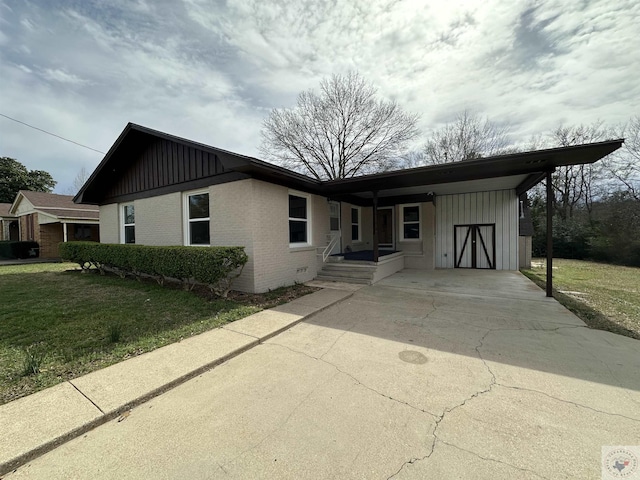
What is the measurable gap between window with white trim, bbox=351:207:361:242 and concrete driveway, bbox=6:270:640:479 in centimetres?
830

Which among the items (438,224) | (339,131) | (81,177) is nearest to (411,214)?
(438,224)

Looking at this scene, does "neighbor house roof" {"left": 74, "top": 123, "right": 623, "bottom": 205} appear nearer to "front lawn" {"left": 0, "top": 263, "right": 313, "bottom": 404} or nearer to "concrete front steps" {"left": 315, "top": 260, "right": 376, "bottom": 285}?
"concrete front steps" {"left": 315, "top": 260, "right": 376, "bottom": 285}

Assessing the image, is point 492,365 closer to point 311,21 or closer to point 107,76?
point 311,21

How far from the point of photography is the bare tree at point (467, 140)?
20406 mm

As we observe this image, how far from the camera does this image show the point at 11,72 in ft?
28.5

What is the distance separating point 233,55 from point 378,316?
31.1 feet

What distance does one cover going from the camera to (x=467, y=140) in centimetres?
2120

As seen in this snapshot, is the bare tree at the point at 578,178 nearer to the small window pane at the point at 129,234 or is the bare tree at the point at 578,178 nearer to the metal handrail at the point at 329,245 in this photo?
the metal handrail at the point at 329,245

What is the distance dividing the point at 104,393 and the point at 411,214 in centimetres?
1183

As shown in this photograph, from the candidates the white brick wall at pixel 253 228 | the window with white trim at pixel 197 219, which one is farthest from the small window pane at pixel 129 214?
the window with white trim at pixel 197 219

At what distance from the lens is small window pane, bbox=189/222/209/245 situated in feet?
25.4

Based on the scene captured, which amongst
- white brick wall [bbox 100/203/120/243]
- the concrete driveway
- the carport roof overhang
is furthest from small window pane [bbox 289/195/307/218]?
white brick wall [bbox 100/203/120/243]

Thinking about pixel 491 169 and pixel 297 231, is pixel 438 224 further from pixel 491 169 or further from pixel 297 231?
pixel 297 231
